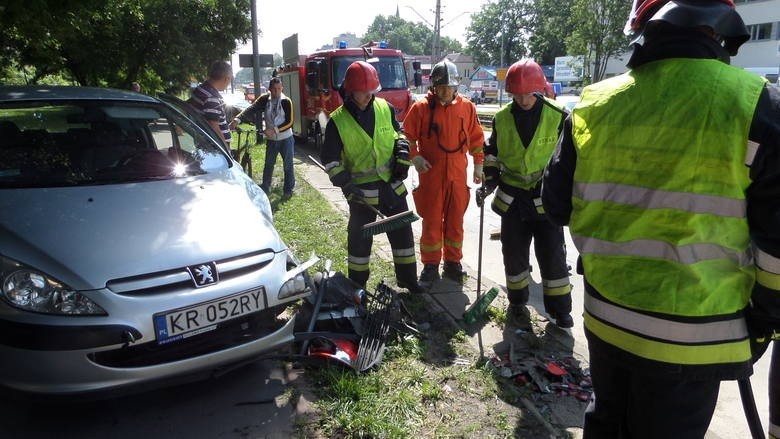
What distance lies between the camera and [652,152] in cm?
161

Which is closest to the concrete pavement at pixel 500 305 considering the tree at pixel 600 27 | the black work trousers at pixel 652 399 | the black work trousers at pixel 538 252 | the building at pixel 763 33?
the black work trousers at pixel 538 252

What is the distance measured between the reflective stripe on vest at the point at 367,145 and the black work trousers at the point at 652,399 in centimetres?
256

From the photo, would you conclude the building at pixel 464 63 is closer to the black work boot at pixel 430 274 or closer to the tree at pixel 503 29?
the tree at pixel 503 29

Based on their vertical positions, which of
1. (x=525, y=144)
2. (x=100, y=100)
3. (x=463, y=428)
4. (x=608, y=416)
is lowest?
(x=463, y=428)

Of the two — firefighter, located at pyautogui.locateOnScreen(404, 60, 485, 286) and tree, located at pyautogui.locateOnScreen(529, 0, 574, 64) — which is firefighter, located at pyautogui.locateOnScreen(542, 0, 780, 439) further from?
tree, located at pyautogui.locateOnScreen(529, 0, 574, 64)

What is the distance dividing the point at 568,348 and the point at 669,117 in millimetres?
2376

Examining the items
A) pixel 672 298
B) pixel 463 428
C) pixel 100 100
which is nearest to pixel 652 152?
pixel 672 298

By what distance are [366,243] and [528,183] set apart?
1.33 metres

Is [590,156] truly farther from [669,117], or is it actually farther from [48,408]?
[48,408]

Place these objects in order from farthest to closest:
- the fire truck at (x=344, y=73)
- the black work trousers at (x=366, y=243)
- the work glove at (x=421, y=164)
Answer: the fire truck at (x=344, y=73), the work glove at (x=421, y=164), the black work trousers at (x=366, y=243)

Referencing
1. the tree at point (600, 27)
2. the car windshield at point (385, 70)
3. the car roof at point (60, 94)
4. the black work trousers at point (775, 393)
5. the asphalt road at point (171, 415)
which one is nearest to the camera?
the black work trousers at point (775, 393)

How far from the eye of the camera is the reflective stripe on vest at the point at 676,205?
1516mm

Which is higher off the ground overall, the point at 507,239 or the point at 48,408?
the point at 507,239

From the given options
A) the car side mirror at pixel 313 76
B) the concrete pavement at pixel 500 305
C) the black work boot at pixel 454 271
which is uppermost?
the car side mirror at pixel 313 76
